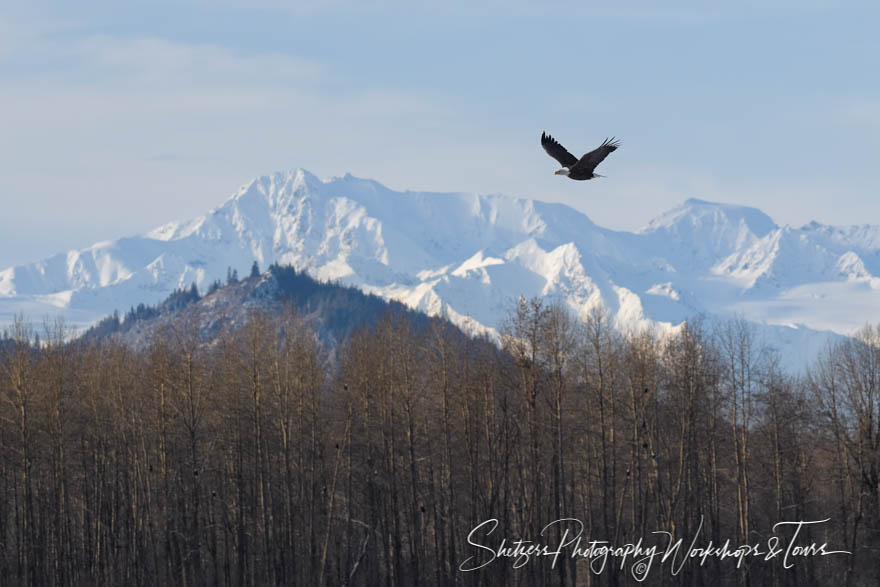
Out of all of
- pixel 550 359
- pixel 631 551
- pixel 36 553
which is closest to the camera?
→ pixel 631 551

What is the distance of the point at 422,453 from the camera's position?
246 feet

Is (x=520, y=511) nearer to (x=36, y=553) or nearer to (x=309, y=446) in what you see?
(x=309, y=446)

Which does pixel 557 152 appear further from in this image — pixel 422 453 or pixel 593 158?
pixel 422 453

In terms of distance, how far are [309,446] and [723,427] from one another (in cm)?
2587

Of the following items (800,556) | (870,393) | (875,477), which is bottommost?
(800,556)

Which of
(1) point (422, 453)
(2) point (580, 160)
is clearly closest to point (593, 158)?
(2) point (580, 160)

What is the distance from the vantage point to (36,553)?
64688 millimetres

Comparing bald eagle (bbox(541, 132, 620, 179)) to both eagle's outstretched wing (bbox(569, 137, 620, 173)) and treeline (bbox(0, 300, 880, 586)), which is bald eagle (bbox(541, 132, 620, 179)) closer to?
eagle's outstretched wing (bbox(569, 137, 620, 173))

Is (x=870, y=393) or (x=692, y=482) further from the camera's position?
(x=692, y=482)

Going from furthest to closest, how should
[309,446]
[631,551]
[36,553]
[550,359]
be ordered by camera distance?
[309,446] → [36,553] → [550,359] → [631,551]

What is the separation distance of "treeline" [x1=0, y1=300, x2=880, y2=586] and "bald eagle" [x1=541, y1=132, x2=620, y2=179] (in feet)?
87.9

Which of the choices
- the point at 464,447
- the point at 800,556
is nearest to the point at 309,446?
the point at 464,447

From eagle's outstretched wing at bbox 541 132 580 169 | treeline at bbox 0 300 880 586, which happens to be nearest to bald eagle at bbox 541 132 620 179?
eagle's outstretched wing at bbox 541 132 580 169

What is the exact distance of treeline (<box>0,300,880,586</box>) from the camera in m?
60.8
